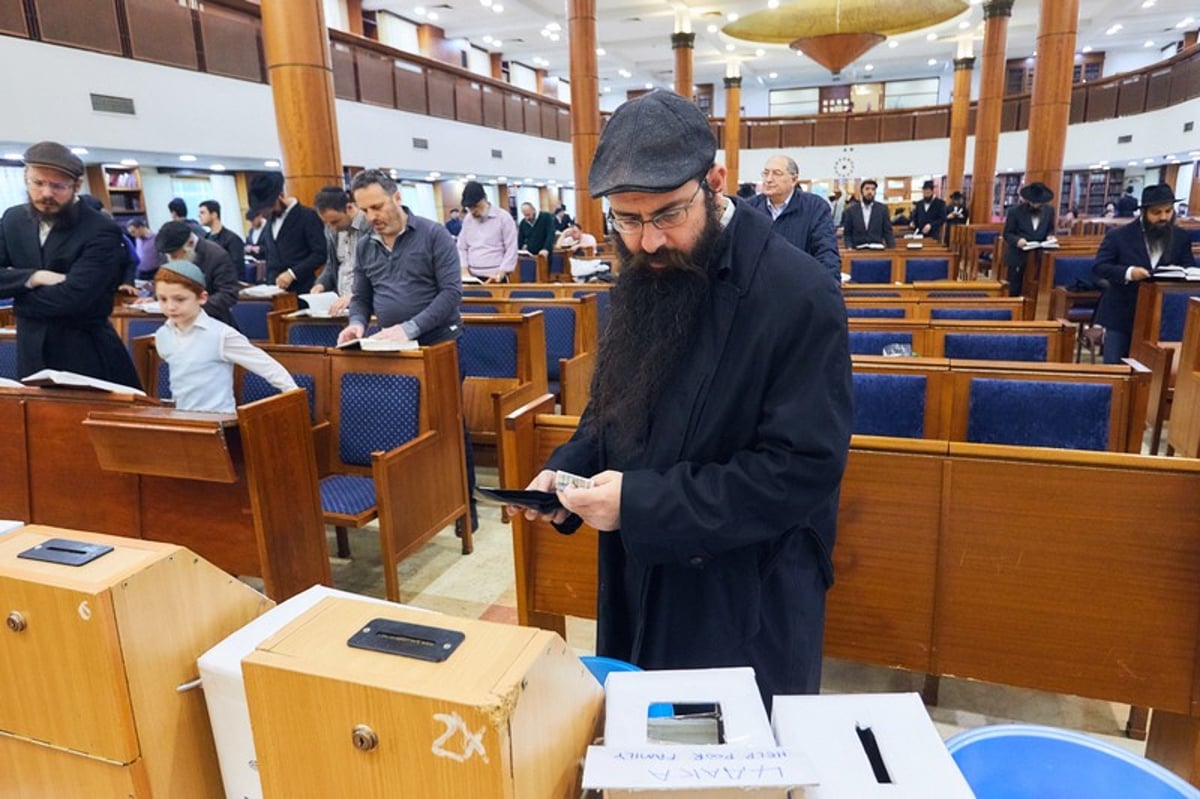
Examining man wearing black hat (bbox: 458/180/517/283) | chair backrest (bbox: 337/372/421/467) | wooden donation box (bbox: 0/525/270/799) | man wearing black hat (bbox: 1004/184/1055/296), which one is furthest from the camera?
man wearing black hat (bbox: 1004/184/1055/296)

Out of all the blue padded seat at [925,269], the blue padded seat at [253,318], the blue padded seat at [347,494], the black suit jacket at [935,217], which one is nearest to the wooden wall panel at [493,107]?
the black suit jacket at [935,217]

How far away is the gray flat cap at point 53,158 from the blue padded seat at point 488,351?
73.4 inches

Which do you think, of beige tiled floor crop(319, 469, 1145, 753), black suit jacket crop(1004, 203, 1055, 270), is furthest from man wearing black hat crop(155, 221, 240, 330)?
black suit jacket crop(1004, 203, 1055, 270)

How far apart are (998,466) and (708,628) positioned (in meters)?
1.03

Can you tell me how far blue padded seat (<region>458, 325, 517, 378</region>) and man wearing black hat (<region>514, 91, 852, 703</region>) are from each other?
2.87 meters

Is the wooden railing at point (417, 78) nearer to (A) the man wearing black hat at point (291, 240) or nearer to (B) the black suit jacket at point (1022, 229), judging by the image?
(B) the black suit jacket at point (1022, 229)

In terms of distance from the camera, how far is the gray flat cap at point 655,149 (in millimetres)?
1016

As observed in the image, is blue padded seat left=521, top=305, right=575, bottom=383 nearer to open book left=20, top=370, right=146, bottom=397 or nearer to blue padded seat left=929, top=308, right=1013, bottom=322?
blue padded seat left=929, top=308, right=1013, bottom=322

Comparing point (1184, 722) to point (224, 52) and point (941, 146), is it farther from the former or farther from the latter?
point (941, 146)

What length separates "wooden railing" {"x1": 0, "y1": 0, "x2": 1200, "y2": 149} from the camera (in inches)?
333

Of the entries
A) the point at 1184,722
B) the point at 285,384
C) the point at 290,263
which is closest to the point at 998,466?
the point at 1184,722

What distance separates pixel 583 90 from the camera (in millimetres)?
11062

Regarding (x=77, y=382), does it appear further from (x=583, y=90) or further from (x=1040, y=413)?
(x=583, y=90)

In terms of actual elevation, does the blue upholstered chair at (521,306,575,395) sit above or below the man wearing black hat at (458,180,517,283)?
below
